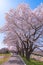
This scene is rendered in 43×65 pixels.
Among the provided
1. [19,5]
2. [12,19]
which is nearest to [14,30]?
[12,19]

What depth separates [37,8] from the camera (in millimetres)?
29094

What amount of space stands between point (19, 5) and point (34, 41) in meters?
5.87

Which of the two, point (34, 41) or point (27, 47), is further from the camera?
point (27, 47)

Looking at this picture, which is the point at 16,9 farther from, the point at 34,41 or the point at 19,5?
the point at 34,41

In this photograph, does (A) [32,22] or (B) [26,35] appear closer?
(A) [32,22]

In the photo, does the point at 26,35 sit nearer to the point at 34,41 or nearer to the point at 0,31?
the point at 34,41

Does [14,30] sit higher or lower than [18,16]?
lower

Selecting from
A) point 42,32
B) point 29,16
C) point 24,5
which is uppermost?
point 24,5

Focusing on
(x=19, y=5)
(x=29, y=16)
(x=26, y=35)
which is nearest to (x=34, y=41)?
(x=26, y=35)

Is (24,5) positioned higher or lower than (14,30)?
higher

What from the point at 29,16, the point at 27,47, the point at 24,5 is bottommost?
the point at 27,47

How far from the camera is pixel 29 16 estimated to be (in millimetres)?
28078

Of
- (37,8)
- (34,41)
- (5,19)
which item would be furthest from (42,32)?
(5,19)

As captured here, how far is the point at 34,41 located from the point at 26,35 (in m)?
1.65
